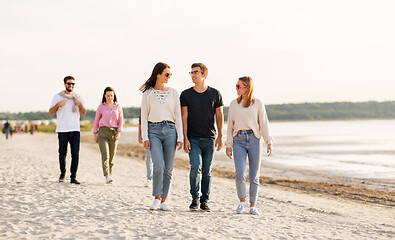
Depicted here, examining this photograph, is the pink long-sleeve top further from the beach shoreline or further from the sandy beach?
the beach shoreline

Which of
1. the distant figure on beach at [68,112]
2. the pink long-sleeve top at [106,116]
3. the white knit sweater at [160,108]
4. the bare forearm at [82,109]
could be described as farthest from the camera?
the pink long-sleeve top at [106,116]

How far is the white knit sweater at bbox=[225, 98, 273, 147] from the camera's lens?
18.7 ft

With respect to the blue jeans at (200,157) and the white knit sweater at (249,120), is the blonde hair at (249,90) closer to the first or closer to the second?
the white knit sweater at (249,120)

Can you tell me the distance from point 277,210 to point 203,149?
2.26 m

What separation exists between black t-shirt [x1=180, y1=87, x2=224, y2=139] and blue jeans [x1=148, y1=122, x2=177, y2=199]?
30cm

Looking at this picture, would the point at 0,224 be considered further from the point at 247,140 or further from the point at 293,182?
the point at 293,182

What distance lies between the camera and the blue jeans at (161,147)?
18.2ft

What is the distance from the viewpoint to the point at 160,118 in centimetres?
551

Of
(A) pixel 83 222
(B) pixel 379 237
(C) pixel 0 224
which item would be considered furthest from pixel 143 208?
(B) pixel 379 237

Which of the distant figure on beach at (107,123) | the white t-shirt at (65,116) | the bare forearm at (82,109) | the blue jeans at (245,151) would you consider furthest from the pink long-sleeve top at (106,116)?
the blue jeans at (245,151)

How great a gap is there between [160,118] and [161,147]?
0.44 meters

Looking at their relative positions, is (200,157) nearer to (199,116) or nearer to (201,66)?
(199,116)

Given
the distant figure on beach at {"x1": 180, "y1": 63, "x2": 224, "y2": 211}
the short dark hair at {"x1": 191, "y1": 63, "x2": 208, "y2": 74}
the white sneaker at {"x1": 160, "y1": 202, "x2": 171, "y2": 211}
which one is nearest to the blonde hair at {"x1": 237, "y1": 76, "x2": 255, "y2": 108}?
the distant figure on beach at {"x1": 180, "y1": 63, "x2": 224, "y2": 211}

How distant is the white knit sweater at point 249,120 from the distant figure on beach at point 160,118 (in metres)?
0.80
